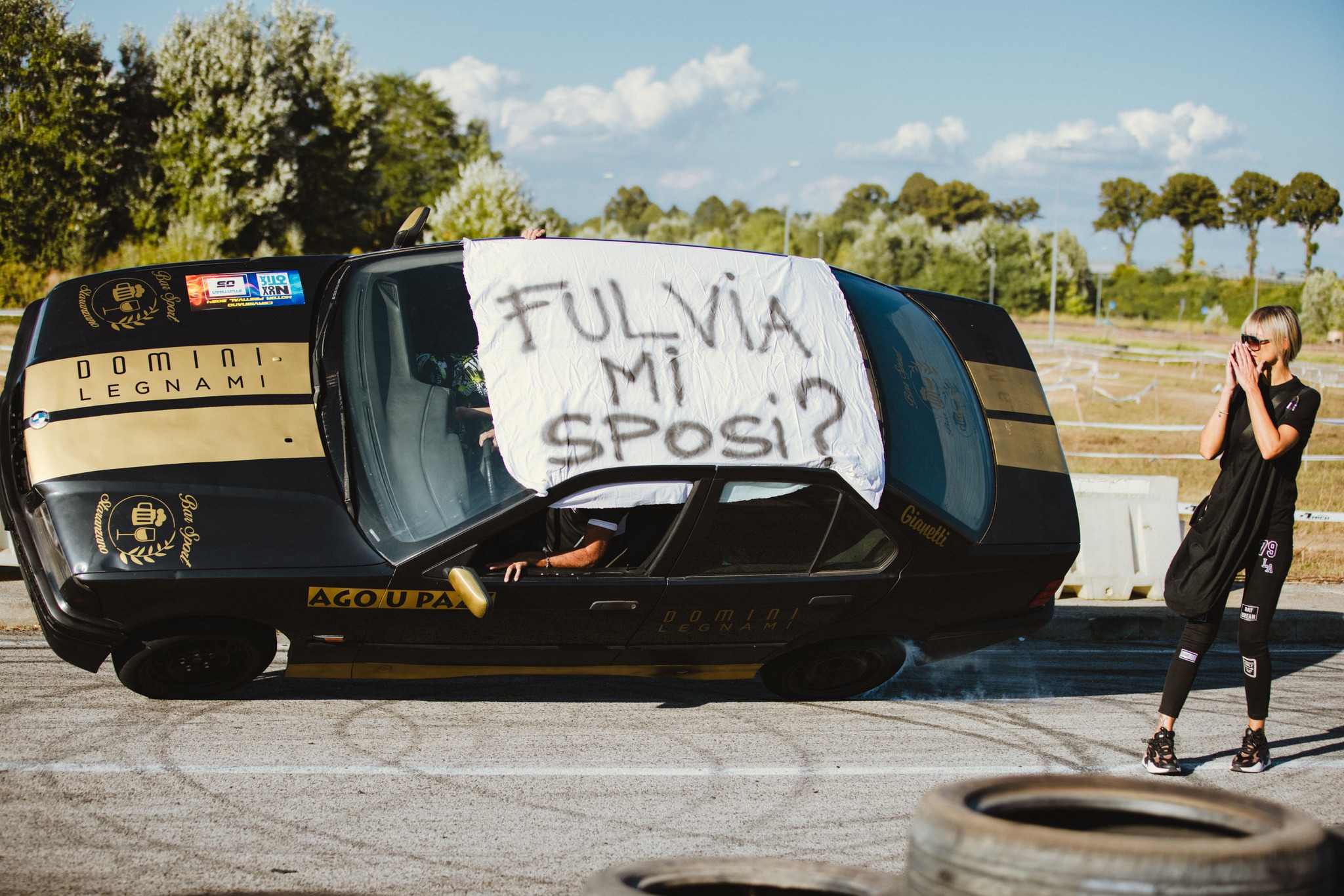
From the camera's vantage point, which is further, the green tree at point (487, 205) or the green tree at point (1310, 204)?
the green tree at point (1310, 204)

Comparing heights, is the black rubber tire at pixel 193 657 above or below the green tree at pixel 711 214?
below

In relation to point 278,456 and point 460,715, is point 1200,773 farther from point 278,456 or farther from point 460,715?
point 278,456

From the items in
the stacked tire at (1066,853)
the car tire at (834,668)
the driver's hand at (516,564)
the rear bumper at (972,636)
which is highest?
the driver's hand at (516,564)

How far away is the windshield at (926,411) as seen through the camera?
201 inches

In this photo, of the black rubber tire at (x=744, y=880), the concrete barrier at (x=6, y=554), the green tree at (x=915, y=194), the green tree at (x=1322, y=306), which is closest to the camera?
the black rubber tire at (x=744, y=880)

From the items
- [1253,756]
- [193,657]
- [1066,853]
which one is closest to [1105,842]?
[1066,853]

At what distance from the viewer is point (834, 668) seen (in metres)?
5.38

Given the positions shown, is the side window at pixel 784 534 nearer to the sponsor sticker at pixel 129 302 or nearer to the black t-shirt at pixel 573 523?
the black t-shirt at pixel 573 523

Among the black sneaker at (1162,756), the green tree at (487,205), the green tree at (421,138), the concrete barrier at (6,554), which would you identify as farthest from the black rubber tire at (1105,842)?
the green tree at (421,138)

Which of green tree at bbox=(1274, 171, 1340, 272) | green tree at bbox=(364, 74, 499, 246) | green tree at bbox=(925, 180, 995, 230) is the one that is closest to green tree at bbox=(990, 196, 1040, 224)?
green tree at bbox=(925, 180, 995, 230)

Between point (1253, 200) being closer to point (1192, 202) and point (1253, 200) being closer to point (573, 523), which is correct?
point (1192, 202)

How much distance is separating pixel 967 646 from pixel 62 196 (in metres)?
32.0

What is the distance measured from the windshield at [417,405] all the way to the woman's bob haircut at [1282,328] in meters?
3.14

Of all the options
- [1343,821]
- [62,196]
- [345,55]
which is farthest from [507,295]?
[345,55]
